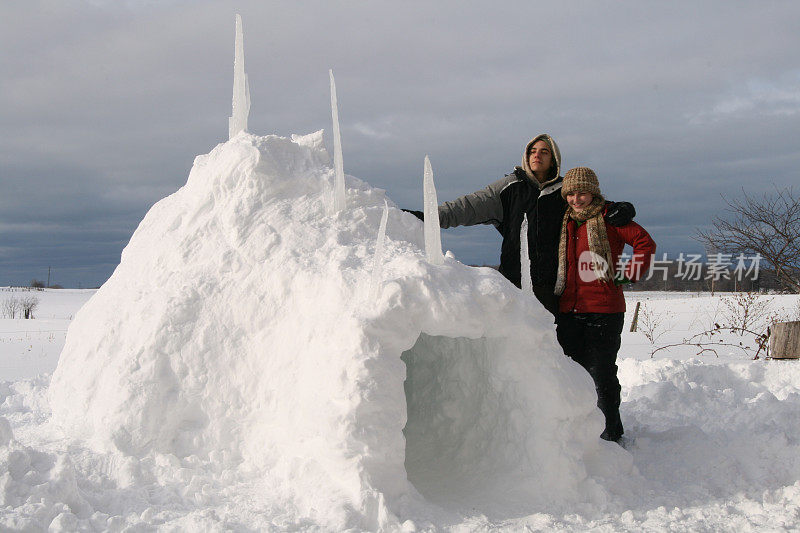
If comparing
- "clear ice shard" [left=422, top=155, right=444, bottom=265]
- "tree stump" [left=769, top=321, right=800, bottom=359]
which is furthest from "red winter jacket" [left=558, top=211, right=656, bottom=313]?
"tree stump" [left=769, top=321, right=800, bottom=359]

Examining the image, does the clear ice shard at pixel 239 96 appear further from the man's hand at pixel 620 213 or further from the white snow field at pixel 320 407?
the man's hand at pixel 620 213

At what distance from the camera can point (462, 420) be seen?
13.4ft

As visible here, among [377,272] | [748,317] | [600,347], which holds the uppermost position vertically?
[377,272]

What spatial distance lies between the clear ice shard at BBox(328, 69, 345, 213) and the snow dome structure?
0.08ft

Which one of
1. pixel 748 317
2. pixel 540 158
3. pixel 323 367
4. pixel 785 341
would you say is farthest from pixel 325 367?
pixel 748 317

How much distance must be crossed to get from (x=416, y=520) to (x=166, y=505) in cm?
119

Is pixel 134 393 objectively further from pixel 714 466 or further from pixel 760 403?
pixel 760 403

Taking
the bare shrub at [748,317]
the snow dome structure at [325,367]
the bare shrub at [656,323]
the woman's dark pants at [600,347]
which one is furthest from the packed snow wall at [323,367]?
the bare shrub at [656,323]

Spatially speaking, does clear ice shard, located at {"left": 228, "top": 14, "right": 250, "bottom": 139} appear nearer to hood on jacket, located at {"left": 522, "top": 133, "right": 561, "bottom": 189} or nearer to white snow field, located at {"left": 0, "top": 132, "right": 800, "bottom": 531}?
white snow field, located at {"left": 0, "top": 132, "right": 800, "bottom": 531}

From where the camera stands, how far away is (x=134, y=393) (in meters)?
3.66

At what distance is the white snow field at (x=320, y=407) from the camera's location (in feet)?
10.1

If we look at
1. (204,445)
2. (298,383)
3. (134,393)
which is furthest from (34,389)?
(298,383)

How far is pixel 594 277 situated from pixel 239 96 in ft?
9.49

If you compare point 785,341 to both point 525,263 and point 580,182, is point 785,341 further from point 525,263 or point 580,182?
point 525,263
